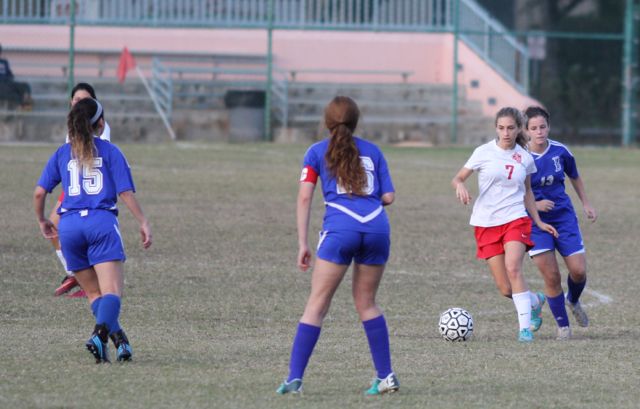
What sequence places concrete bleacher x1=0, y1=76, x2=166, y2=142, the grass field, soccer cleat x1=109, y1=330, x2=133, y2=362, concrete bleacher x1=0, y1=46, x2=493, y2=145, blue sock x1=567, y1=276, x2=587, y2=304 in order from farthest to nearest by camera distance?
concrete bleacher x1=0, y1=46, x2=493, y2=145 < concrete bleacher x1=0, y1=76, x2=166, y2=142 < blue sock x1=567, y1=276, x2=587, y2=304 < soccer cleat x1=109, y1=330, x2=133, y2=362 < the grass field

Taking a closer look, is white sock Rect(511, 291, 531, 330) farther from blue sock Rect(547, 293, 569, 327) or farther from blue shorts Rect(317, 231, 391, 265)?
blue shorts Rect(317, 231, 391, 265)

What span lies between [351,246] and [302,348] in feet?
1.91

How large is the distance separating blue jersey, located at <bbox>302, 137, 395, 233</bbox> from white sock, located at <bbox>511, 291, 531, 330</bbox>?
103 inches

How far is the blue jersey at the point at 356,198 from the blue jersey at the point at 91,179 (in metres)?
1.43

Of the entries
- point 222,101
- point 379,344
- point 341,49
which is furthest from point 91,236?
point 341,49

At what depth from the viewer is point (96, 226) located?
7.33m

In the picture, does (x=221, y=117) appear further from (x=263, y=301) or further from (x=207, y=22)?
(x=263, y=301)

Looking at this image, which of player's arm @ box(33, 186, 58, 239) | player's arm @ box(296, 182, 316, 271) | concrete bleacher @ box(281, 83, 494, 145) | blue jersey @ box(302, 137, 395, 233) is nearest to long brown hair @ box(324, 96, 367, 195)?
blue jersey @ box(302, 137, 395, 233)

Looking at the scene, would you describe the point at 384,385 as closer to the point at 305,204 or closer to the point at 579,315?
the point at 305,204

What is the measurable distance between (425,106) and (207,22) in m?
5.49

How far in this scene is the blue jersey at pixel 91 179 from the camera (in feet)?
24.2

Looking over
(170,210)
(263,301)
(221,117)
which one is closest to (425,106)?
(221,117)

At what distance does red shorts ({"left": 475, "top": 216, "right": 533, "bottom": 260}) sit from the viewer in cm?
895

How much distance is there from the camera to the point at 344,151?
21.2ft
